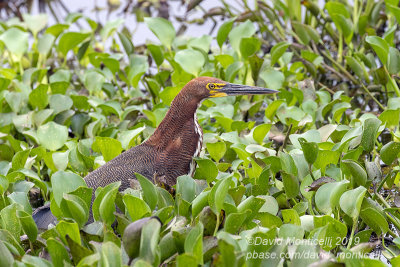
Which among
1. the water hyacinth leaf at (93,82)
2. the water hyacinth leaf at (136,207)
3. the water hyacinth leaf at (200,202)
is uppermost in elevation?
the water hyacinth leaf at (136,207)

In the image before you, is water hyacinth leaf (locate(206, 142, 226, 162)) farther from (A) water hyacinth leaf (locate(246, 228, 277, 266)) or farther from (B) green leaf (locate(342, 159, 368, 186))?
(A) water hyacinth leaf (locate(246, 228, 277, 266))

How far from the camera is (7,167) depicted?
A: 13.2 feet

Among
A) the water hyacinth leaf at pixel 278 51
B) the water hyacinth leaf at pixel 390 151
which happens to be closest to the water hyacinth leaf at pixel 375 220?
the water hyacinth leaf at pixel 390 151

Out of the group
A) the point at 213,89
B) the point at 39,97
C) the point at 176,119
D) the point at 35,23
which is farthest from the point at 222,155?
the point at 35,23

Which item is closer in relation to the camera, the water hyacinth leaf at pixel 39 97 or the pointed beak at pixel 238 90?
the pointed beak at pixel 238 90

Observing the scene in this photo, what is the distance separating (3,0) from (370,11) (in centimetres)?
481

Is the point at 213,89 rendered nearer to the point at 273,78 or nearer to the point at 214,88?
the point at 214,88

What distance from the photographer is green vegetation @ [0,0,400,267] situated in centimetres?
283

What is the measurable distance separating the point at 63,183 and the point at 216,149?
1.09 metres

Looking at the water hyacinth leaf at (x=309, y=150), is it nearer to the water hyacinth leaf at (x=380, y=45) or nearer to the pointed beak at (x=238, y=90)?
the pointed beak at (x=238, y=90)

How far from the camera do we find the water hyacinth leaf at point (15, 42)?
5.91 m

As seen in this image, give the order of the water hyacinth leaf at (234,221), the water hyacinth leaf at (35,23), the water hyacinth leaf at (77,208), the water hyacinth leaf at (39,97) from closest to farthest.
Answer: the water hyacinth leaf at (234,221) < the water hyacinth leaf at (77,208) < the water hyacinth leaf at (39,97) < the water hyacinth leaf at (35,23)

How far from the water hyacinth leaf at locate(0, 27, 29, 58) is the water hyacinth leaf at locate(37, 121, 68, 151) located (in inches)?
67.4

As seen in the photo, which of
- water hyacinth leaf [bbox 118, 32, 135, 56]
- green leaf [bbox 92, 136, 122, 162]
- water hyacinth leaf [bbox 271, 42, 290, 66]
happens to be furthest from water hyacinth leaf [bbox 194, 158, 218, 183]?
water hyacinth leaf [bbox 118, 32, 135, 56]
